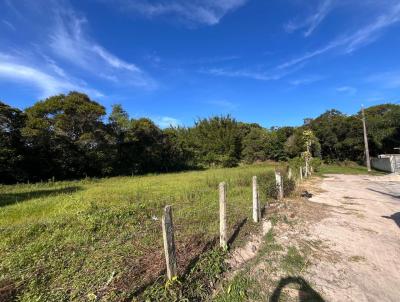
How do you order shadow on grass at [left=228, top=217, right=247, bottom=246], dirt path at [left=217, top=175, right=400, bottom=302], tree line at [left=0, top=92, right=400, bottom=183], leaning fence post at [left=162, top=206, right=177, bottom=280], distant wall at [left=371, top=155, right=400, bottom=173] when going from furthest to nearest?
distant wall at [left=371, top=155, right=400, bottom=173] → tree line at [left=0, top=92, right=400, bottom=183] → shadow on grass at [left=228, top=217, right=247, bottom=246] → dirt path at [left=217, top=175, right=400, bottom=302] → leaning fence post at [left=162, top=206, right=177, bottom=280]

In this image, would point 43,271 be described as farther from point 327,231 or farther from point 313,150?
point 313,150

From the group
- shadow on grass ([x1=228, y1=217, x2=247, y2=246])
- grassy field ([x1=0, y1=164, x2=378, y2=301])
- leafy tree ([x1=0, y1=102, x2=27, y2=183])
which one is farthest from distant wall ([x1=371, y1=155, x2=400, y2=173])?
leafy tree ([x1=0, y1=102, x2=27, y2=183])

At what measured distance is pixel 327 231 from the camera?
6121 mm

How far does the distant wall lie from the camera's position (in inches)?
896

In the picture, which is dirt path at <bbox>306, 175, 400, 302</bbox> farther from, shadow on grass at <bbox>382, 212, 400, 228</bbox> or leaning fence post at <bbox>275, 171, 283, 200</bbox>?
leaning fence post at <bbox>275, 171, 283, 200</bbox>

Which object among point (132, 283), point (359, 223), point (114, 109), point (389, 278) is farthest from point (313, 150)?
point (132, 283)

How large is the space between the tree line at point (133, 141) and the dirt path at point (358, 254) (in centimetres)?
1647

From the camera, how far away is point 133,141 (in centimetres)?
2447

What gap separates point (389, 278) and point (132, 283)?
382cm

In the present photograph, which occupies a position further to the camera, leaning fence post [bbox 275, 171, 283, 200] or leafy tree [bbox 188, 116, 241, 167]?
leafy tree [bbox 188, 116, 241, 167]

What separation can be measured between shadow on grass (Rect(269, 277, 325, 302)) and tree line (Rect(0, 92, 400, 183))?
1632cm

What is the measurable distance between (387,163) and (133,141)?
2344 centimetres

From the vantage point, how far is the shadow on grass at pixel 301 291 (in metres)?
3.48

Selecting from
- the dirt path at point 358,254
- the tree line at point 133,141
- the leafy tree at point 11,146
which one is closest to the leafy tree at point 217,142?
the tree line at point 133,141
